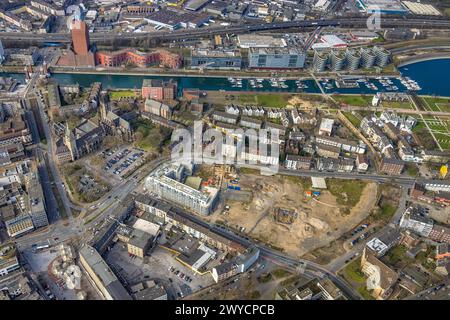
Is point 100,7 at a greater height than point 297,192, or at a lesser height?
greater

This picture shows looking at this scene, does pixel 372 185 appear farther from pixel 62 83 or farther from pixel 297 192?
pixel 62 83

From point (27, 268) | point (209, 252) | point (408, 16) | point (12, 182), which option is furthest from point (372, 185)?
point (408, 16)

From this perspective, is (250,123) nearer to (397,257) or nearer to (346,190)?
(346,190)

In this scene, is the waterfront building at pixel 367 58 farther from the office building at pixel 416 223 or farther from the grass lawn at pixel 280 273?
the grass lawn at pixel 280 273

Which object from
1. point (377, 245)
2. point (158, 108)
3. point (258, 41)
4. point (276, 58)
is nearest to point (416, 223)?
point (377, 245)

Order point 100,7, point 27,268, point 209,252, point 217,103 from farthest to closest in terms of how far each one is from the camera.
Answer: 1. point 100,7
2. point 217,103
3. point 209,252
4. point 27,268
